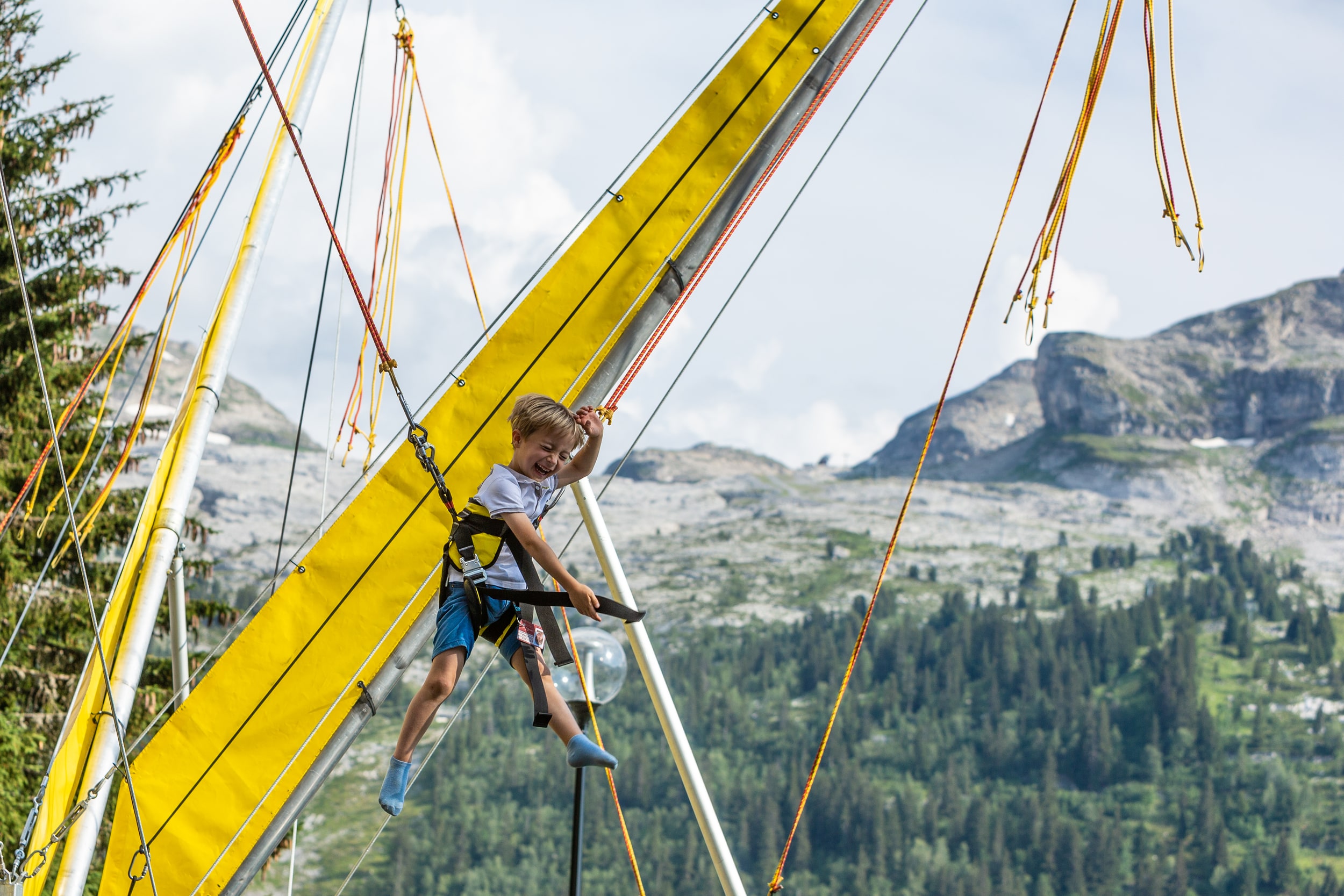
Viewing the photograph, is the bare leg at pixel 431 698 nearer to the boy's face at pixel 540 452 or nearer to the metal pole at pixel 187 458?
the boy's face at pixel 540 452

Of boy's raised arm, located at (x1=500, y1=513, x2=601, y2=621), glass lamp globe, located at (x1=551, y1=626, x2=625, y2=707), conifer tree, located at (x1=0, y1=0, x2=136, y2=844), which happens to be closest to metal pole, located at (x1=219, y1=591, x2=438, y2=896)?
boy's raised arm, located at (x1=500, y1=513, x2=601, y2=621)

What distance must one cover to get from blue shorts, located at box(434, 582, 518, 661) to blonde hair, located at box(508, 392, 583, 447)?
0.59 metres

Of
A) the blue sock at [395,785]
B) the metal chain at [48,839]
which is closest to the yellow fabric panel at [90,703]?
the metal chain at [48,839]

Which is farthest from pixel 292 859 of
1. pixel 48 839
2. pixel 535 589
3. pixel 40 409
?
pixel 40 409

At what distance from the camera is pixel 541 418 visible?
464 cm

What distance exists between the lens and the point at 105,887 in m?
5.19

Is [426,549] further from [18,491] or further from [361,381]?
[18,491]

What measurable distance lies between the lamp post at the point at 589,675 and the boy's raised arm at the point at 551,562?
65.9 inches

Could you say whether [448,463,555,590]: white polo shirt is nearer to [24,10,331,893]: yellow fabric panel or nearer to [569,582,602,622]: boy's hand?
[569,582,602,622]: boy's hand

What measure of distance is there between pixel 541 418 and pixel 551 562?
1.79 feet

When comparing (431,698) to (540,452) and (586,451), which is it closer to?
(540,452)

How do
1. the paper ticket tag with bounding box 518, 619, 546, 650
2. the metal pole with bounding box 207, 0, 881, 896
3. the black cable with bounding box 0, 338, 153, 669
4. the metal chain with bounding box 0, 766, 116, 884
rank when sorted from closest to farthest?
the paper ticket tag with bounding box 518, 619, 546, 650 < the metal pole with bounding box 207, 0, 881, 896 < the metal chain with bounding box 0, 766, 116, 884 < the black cable with bounding box 0, 338, 153, 669

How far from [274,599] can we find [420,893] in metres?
187

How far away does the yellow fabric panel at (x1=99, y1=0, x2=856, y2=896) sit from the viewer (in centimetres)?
507
